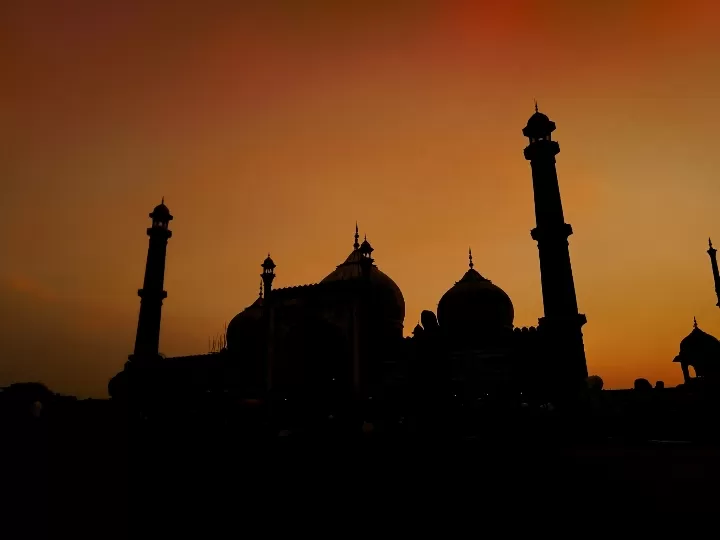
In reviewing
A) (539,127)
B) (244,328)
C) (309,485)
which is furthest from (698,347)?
(309,485)

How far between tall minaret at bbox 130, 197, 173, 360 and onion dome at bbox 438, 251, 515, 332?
16539mm

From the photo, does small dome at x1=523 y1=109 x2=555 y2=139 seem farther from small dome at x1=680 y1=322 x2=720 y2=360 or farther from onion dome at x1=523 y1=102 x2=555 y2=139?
small dome at x1=680 y1=322 x2=720 y2=360

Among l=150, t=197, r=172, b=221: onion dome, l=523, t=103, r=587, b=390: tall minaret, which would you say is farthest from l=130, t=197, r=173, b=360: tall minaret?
l=523, t=103, r=587, b=390: tall minaret

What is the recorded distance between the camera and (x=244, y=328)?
106 feet

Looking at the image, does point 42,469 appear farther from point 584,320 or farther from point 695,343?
point 695,343

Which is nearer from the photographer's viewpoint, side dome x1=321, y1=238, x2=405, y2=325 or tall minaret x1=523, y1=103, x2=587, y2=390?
tall minaret x1=523, y1=103, x2=587, y2=390

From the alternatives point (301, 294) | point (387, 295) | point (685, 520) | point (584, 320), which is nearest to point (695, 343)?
point (584, 320)

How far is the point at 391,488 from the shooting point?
20.5 ft

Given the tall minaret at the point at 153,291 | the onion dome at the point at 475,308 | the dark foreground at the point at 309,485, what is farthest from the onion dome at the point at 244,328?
the dark foreground at the point at 309,485

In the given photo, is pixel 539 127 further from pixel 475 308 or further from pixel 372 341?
pixel 372 341

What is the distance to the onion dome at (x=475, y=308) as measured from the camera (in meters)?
25.5

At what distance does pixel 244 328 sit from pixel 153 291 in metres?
6.30

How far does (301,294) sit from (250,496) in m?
18.6

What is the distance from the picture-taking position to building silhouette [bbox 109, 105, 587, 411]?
65.0 ft
